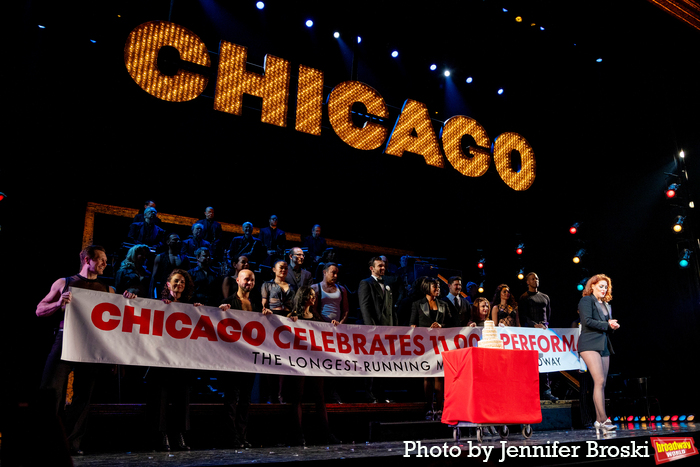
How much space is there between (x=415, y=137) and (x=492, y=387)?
692cm

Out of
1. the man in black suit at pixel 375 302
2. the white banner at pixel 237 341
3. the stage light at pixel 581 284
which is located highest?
the stage light at pixel 581 284

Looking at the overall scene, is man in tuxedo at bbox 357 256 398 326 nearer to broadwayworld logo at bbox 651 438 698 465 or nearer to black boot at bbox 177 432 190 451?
black boot at bbox 177 432 190 451

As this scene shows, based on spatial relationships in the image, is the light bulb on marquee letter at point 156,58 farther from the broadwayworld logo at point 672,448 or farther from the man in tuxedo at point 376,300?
the broadwayworld logo at point 672,448

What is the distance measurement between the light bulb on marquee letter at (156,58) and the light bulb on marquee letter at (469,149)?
16.7ft

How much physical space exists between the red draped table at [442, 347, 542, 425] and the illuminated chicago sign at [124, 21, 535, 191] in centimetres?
593

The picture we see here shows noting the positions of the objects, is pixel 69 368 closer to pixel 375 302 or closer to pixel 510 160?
pixel 375 302

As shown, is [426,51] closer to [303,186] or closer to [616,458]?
[303,186]

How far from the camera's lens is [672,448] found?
4.92 metres

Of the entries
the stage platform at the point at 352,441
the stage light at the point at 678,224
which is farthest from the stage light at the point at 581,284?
the stage platform at the point at 352,441

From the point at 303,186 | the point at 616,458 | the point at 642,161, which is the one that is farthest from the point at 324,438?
the point at 642,161

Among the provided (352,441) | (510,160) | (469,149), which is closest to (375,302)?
(352,441)

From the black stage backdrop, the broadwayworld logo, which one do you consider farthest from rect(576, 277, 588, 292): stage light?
the broadwayworld logo

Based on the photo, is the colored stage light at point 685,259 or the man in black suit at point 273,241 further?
the colored stage light at point 685,259

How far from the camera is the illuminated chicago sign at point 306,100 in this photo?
8.78m
